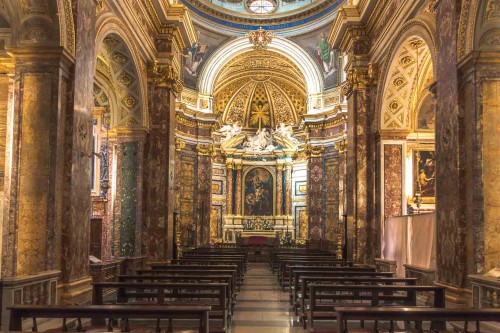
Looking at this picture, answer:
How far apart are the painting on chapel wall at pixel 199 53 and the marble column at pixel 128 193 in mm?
12646

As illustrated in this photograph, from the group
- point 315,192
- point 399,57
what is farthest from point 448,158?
point 315,192

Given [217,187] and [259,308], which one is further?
[217,187]

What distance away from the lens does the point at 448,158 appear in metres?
8.81

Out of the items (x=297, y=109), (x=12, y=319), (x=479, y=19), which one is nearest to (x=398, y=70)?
(x=479, y=19)

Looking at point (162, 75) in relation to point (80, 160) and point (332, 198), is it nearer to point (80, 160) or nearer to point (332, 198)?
point (80, 160)

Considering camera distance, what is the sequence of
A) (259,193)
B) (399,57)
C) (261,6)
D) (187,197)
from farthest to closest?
1. (259,193)
2. (261,6)
3. (187,197)
4. (399,57)

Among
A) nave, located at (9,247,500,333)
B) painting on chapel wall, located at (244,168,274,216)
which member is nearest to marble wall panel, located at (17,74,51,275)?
nave, located at (9,247,500,333)

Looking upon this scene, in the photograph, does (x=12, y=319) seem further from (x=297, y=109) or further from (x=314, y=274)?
(x=297, y=109)

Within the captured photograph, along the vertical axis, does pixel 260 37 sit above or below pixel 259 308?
above

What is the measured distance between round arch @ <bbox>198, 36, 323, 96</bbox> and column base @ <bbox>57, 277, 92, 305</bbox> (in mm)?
19570

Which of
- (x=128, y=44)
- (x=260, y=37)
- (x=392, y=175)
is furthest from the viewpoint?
(x=260, y=37)

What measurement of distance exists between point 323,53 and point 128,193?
1561 centimetres

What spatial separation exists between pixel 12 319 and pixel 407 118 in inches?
460

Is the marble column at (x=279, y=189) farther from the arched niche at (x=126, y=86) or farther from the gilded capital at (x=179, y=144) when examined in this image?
the arched niche at (x=126, y=86)
